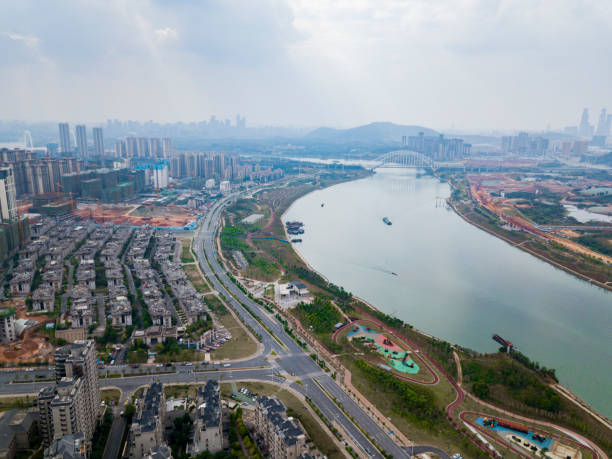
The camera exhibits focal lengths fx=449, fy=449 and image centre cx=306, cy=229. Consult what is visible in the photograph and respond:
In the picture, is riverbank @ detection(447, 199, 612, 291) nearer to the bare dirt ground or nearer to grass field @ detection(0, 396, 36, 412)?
the bare dirt ground

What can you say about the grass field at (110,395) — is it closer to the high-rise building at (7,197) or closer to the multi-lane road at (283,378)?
the multi-lane road at (283,378)

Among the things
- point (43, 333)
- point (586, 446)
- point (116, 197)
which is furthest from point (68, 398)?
point (116, 197)

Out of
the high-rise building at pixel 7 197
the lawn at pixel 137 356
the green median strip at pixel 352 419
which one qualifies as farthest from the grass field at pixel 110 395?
the high-rise building at pixel 7 197

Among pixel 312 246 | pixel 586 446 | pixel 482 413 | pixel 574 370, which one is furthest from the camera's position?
pixel 312 246

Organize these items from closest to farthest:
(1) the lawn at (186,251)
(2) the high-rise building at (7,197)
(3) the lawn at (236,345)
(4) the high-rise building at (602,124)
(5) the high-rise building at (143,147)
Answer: (3) the lawn at (236,345)
(1) the lawn at (186,251)
(2) the high-rise building at (7,197)
(5) the high-rise building at (143,147)
(4) the high-rise building at (602,124)

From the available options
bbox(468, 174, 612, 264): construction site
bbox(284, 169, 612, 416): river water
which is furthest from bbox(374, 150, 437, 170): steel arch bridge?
Result: bbox(284, 169, 612, 416): river water

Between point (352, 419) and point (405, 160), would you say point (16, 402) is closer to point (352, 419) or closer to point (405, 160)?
point (352, 419)

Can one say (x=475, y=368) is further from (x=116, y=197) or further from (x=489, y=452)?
(x=116, y=197)
